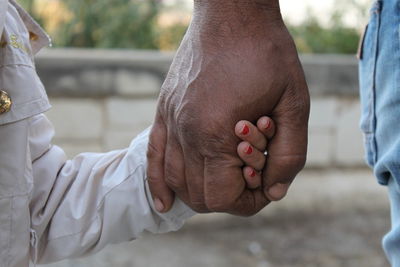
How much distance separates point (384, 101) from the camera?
149 centimetres

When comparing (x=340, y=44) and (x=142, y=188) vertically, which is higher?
(x=142, y=188)

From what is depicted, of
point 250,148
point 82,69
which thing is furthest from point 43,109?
point 82,69

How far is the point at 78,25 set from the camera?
16.6 ft

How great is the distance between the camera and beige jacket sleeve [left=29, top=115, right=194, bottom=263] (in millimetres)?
1428

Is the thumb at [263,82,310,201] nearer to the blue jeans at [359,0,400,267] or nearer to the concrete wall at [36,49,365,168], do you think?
the blue jeans at [359,0,400,267]

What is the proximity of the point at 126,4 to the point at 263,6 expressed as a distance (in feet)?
12.4

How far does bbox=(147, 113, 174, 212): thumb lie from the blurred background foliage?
3.56 metres

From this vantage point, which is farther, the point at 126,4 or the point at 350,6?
the point at 350,6

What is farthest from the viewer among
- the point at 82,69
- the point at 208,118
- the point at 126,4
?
the point at 126,4

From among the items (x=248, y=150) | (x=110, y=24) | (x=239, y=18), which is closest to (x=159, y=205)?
(x=248, y=150)

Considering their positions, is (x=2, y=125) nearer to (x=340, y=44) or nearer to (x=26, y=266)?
(x=26, y=266)

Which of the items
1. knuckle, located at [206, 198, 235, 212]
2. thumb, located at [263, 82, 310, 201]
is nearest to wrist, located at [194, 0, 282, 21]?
thumb, located at [263, 82, 310, 201]

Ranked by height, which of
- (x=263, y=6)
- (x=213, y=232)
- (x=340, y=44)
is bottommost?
(x=213, y=232)

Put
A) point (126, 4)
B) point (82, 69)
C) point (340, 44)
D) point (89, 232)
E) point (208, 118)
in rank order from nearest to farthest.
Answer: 1. point (208, 118)
2. point (89, 232)
3. point (82, 69)
4. point (126, 4)
5. point (340, 44)
